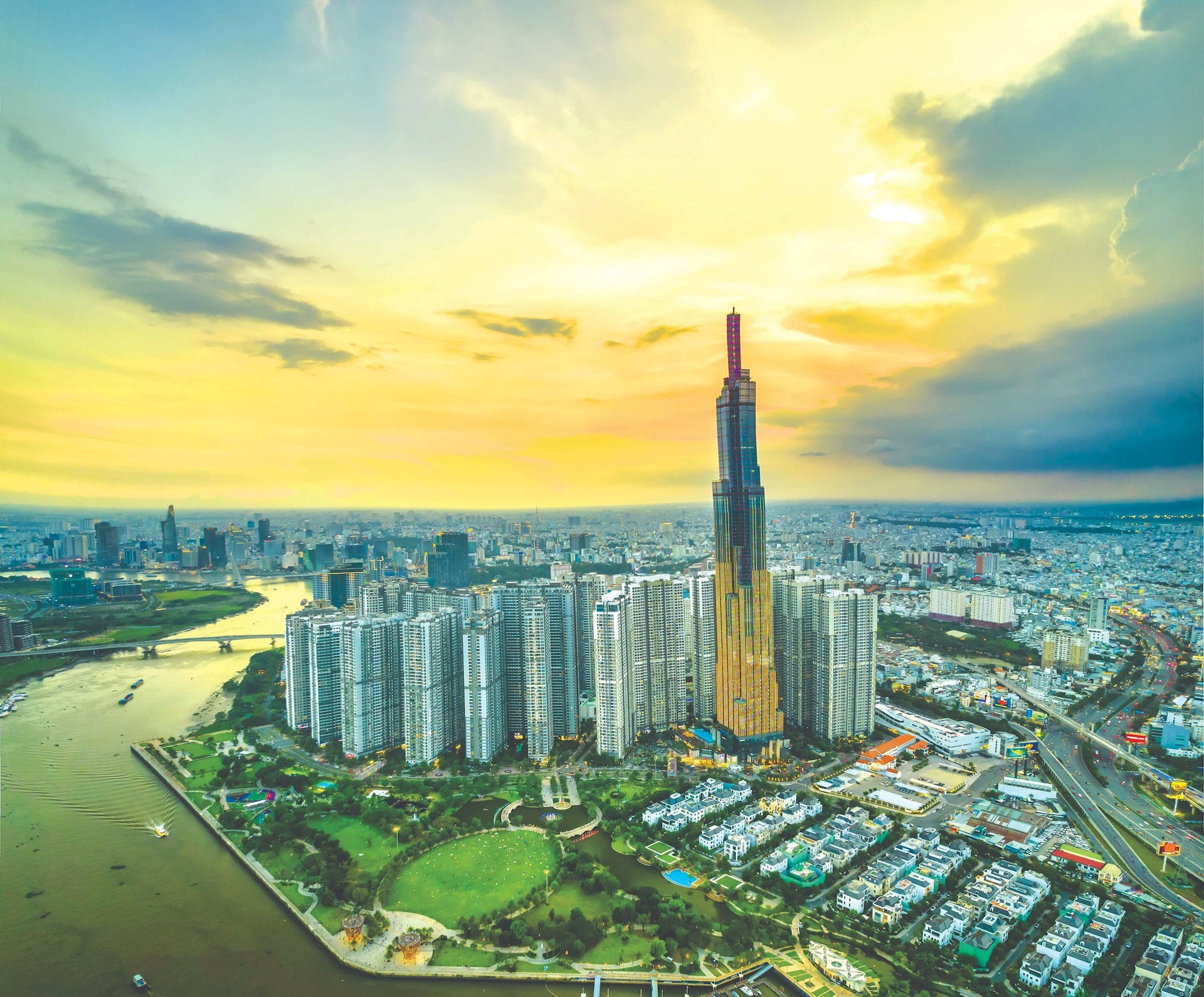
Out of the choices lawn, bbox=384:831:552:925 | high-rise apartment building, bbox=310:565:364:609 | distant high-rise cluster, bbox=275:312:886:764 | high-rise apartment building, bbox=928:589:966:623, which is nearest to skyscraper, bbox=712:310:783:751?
distant high-rise cluster, bbox=275:312:886:764

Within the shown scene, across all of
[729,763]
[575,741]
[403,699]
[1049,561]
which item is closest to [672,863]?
[729,763]

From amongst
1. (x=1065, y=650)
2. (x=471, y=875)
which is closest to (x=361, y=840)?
(x=471, y=875)

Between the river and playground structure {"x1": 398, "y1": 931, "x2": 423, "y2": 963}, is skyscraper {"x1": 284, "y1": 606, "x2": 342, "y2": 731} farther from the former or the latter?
playground structure {"x1": 398, "y1": 931, "x2": 423, "y2": 963}

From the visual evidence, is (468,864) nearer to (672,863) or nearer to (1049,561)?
(672,863)

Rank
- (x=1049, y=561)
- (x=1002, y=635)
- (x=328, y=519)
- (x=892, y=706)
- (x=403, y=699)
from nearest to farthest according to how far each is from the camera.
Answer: (x=403, y=699) → (x=892, y=706) → (x=1002, y=635) → (x=1049, y=561) → (x=328, y=519)

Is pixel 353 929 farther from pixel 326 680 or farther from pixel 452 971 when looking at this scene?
pixel 326 680

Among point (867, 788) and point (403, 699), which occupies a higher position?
point (403, 699)
